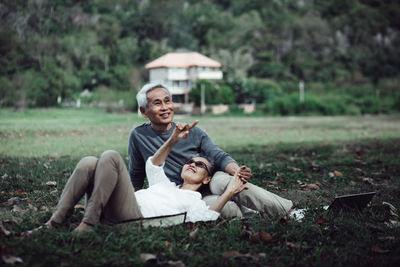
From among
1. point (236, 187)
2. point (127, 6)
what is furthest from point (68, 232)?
point (127, 6)

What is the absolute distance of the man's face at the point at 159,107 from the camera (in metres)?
3.38

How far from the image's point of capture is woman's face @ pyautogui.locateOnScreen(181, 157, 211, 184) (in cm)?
329

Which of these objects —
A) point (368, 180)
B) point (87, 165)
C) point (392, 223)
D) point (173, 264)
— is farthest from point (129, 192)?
point (368, 180)

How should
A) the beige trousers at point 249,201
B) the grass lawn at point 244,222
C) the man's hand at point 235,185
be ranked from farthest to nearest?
1. the beige trousers at point 249,201
2. the man's hand at point 235,185
3. the grass lawn at point 244,222

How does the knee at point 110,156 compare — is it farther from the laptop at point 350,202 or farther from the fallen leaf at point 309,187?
the fallen leaf at point 309,187

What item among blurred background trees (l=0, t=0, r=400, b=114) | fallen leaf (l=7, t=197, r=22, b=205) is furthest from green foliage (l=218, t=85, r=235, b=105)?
fallen leaf (l=7, t=197, r=22, b=205)

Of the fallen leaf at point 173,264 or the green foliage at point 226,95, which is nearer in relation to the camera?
the fallen leaf at point 173,264

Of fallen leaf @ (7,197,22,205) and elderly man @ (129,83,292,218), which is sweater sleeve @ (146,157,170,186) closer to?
elderly man @ (129,83,292,218)

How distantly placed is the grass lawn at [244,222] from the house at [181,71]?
458 cm

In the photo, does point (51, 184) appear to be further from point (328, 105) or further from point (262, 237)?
point (328, 105)

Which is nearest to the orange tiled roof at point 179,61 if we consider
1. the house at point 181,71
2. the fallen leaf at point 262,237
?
the house at point 181,71

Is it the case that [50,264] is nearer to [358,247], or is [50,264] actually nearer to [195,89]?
[358,247]

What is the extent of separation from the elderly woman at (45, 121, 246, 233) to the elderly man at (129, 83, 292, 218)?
0.46 feet

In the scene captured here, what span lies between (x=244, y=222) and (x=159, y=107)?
1.16 m
